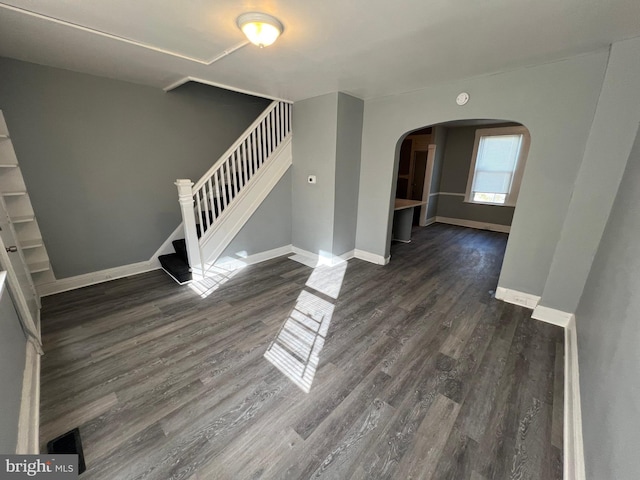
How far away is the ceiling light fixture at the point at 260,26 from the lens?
169 cm

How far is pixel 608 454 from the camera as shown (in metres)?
1.03

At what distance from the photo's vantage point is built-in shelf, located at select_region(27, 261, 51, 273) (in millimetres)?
2756

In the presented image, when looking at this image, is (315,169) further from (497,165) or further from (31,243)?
(497,165)

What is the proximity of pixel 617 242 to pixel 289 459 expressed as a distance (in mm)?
2575

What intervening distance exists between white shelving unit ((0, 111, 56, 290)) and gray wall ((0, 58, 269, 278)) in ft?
0.35

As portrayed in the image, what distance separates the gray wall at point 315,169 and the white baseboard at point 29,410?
317cm

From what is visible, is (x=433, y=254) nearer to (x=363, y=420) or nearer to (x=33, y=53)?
(x=363, y=420)

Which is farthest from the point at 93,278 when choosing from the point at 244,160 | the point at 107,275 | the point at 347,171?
the point at 347,171

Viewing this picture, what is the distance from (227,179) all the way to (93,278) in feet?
6.98

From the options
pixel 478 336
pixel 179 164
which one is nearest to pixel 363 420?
pixel 478 336

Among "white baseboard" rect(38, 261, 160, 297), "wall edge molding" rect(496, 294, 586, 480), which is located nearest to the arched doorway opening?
"wall edge molding" rect(496, 294, 586, 480)

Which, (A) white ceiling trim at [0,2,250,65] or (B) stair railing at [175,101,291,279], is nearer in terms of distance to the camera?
(A) white ceiling trim at [0,2,250,65]

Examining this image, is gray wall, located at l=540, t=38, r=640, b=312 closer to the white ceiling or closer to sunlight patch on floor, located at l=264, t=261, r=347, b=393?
the white ceiling

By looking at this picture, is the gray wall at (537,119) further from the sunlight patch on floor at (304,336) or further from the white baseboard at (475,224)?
the white baseboard at (475,224)
